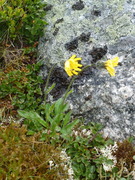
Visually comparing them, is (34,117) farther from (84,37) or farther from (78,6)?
(78,6)

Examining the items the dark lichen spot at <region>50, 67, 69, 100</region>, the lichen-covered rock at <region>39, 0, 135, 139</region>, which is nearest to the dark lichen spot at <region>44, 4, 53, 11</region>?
the lichen-covered rock at <region>39, 0, 135, 139</region>

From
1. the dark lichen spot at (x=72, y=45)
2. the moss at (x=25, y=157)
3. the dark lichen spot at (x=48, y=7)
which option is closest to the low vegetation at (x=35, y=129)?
the moss at (x=25, y=157)

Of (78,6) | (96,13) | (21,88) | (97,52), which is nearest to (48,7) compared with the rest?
(78,6)

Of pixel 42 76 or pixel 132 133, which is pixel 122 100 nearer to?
pixel 132 133

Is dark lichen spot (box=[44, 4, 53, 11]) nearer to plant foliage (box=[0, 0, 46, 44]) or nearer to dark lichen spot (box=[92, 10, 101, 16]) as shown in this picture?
plant foliage (box=[0, 0, 46, 44])

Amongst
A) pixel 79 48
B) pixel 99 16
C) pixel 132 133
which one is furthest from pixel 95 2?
pixel 132 133

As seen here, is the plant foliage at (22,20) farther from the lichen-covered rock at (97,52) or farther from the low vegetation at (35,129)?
the lichen-covered rock at (97,52)

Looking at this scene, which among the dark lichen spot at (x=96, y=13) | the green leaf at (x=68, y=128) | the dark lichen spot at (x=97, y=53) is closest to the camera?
the green leaf at (x=68, y=128)
